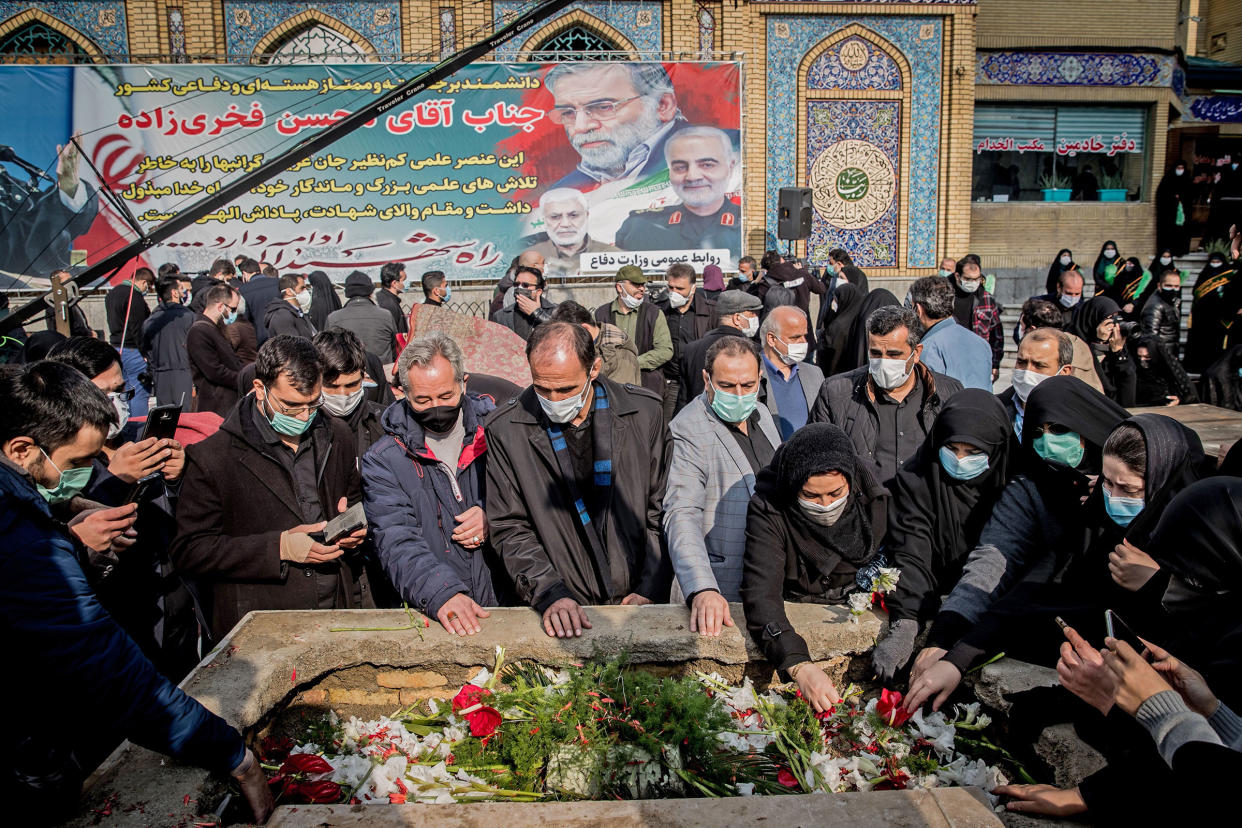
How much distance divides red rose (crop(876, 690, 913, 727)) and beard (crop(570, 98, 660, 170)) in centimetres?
1213

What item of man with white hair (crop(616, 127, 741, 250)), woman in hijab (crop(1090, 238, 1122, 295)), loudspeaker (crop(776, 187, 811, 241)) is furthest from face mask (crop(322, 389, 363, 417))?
man with white hair (crop(616, 127, 741, 250))

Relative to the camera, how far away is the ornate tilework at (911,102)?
1438cm

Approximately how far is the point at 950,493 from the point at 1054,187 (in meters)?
16.9

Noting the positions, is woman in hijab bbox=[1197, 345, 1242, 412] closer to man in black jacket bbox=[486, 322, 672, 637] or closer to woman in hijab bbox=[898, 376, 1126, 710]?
woman in hijab bbox=[898, 376, 1126, 710]

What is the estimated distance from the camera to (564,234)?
13812 millimetres

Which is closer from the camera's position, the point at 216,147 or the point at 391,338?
the point at 391,338

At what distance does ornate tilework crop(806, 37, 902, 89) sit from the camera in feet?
47.8

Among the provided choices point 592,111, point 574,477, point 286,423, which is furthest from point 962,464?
point 592,111

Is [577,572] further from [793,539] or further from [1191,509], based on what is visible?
[1191,509]

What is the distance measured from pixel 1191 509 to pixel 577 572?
183 centimetres

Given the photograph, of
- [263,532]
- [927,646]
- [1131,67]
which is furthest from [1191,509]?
[1131,67]

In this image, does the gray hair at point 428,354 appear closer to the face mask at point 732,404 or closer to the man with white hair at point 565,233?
the face mask at point 732,404

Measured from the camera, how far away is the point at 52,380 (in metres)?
2.27

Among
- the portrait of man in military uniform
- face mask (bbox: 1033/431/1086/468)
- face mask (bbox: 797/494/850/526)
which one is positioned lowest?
face mask (bbox: 797/494/850/526)
